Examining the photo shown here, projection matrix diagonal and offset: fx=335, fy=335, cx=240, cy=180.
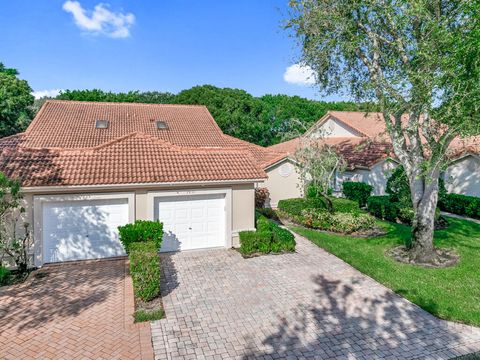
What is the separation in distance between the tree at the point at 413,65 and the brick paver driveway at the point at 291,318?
471 cm

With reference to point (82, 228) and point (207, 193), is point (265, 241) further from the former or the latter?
point (82, 228)

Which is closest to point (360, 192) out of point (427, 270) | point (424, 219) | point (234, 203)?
point (424, 219)

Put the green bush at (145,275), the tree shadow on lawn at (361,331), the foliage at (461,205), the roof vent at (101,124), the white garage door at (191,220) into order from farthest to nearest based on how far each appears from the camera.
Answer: the roof vent at (101,124) → the foliage at (461,205) → the white garage door at (191,220) → the green bush at (145,275) → the tree shadow on lawn at (361,331)

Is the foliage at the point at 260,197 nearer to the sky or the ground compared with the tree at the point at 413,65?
nearer to the ground

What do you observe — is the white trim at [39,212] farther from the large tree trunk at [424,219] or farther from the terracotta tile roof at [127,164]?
the large tree trunk at [424,219]

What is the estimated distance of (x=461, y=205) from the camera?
22875 mm

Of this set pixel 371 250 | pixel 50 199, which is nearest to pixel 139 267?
pixel 50 199

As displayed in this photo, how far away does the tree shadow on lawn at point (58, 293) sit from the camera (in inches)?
369

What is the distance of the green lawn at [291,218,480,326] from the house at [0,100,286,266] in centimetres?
482

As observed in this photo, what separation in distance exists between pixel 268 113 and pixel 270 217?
1218 inches

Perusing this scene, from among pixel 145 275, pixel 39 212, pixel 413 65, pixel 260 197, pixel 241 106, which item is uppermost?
pixel 241 106

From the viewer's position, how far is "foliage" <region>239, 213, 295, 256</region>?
1457cm

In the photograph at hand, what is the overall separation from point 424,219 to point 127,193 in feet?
40.6

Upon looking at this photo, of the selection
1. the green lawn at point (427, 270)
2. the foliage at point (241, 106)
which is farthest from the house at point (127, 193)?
the foliage at point (241, 106)
